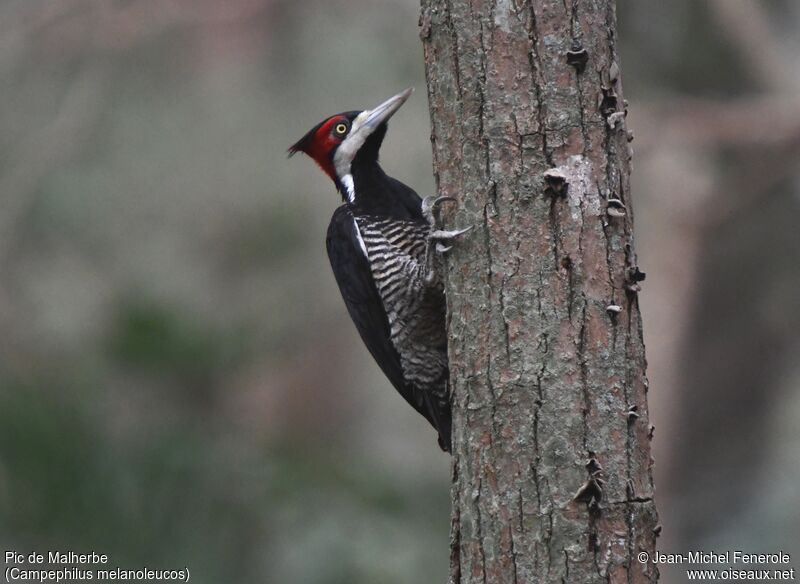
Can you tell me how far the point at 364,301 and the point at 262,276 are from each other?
5.89m

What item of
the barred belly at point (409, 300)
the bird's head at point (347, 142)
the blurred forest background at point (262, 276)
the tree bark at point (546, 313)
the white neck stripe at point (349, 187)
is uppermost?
the blurred forest background at point (262, 276)

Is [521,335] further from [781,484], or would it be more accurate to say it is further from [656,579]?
[781,484]

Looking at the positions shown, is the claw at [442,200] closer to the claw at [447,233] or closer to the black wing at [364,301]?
the claw at [447,233]

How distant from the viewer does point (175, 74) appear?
31.6 feet

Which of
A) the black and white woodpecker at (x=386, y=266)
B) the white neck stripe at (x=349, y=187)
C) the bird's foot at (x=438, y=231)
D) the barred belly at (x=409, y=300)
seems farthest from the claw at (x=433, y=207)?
the white neck stripe at (x=349, y=187)

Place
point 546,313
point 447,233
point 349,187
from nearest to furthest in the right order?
point 546,313 < point 447,233 < point 349,187

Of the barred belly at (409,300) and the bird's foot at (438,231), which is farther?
the barred belly at (409,300)

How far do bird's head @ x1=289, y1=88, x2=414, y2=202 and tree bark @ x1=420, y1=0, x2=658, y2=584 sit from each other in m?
1.50

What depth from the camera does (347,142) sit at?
13.8 ft

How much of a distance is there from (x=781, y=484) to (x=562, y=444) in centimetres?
611

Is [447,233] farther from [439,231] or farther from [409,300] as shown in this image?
[409,300]

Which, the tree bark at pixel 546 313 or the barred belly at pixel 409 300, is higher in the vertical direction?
the barred belly at pixel 409 300

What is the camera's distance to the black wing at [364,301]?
154 inches

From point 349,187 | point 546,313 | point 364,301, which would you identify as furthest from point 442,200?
point 349,187
